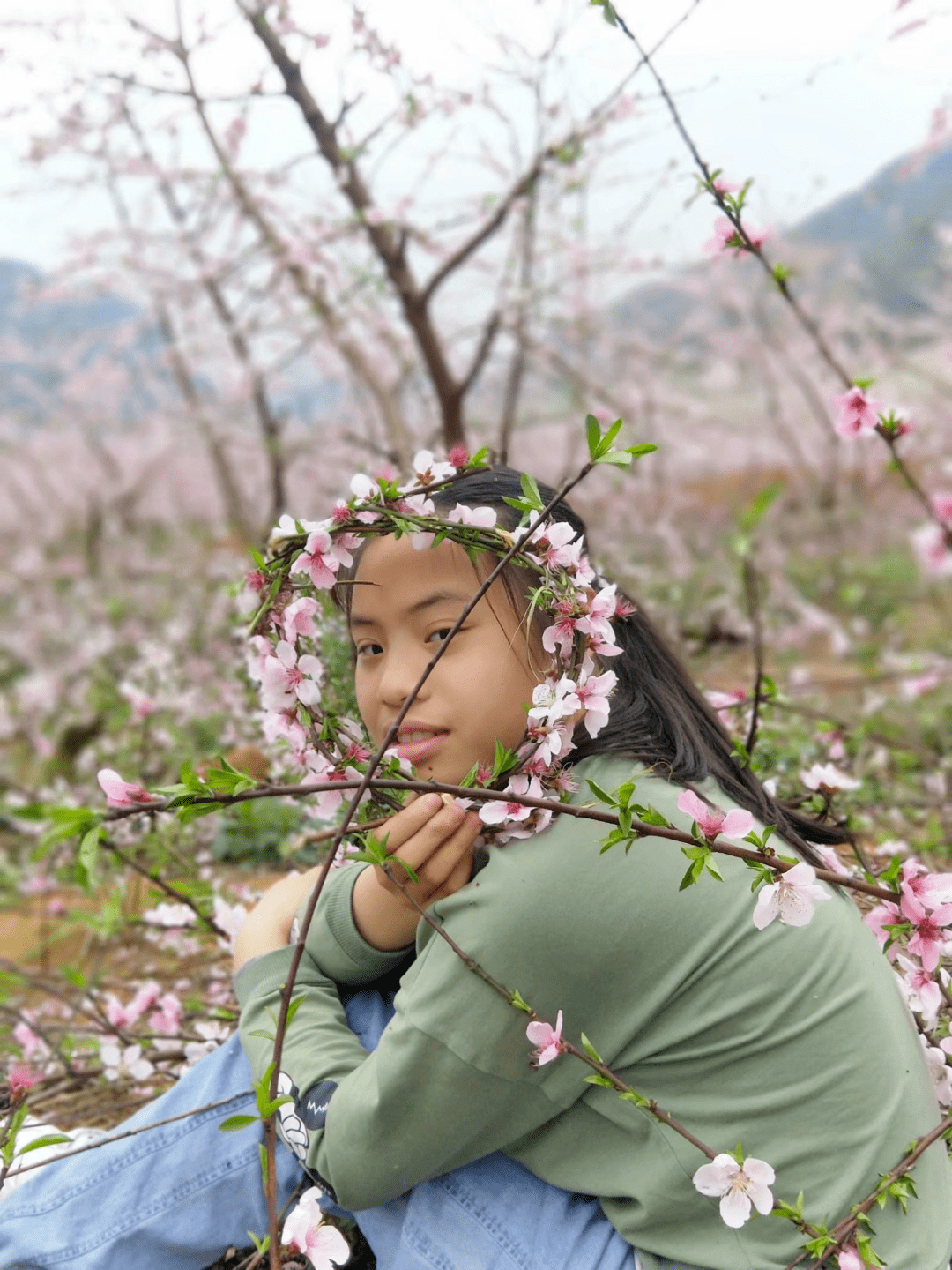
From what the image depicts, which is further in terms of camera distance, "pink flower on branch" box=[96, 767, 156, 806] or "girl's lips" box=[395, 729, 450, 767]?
"girl's lips" box=[395, 729, 450, 767]

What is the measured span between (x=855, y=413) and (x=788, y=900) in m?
0.81

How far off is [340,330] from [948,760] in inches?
107

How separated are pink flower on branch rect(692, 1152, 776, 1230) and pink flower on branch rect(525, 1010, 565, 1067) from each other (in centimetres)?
18

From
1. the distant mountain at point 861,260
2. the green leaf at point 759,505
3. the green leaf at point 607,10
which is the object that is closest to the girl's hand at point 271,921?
the green leaf at point 759,505

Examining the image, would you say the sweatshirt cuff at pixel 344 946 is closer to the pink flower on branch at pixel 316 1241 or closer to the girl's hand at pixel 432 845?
the girl's hand at pixel 432 845

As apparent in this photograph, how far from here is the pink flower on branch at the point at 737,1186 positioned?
0.95 m

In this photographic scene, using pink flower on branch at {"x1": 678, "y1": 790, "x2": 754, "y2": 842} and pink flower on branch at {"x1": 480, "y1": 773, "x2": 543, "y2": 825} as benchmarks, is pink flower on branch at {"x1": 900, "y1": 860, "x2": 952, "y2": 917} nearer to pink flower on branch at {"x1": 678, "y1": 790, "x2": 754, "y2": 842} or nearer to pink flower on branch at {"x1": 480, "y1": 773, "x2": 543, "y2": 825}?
pink flower on branch at {"x1": 678, "y1": 790, "x2": 754, "y2": 842}

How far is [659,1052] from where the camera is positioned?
1073mm

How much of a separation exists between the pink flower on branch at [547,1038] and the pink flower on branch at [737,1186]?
0.18m

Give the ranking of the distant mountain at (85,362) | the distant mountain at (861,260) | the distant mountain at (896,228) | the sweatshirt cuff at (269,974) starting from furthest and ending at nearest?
the distant mountain at (85,362) → the distant mountain at (861,260) → the distant mountain at (896,228) → the sweatshirt cuff at (269,974)

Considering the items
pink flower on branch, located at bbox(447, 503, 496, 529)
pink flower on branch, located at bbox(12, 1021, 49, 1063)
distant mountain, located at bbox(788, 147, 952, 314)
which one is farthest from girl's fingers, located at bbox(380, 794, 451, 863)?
distant mountain, located at bbox(788, 147, 952, 314)

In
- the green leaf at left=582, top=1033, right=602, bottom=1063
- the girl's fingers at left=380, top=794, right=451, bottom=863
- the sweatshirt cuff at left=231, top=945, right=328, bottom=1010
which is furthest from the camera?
the sweatshirt cuff at left=231, top=945, right=328, bottom=1010

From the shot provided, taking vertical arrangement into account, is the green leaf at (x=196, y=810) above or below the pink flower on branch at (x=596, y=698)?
above

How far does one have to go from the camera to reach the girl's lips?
3.78 feet
